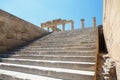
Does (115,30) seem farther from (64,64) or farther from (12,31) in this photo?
(12,31)

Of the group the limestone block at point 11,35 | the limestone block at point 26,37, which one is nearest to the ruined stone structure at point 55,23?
the limestone block at point 26,37

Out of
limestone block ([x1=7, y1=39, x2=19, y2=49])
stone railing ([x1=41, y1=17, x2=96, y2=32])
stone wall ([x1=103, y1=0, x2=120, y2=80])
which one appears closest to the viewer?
stone wall ([x1=103, y1=0, x2=120, y2=80])

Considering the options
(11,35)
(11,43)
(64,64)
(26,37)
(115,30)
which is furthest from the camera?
(26,37)

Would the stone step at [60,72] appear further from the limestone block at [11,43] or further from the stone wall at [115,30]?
the limestone block at [11,43]

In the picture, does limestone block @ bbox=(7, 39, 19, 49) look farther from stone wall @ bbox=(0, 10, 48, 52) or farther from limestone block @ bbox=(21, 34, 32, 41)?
limestone block @ bbox=(21, 34, 32, 41)

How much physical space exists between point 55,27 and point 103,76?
1450 cm

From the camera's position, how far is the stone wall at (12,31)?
18.6 feet

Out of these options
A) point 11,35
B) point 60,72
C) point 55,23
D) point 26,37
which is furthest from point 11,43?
point 55,23

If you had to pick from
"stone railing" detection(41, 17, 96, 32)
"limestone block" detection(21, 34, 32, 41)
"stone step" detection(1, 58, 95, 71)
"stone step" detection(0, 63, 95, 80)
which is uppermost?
"stone railing" detection(41, 17, 96, 32)

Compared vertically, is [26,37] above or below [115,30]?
above

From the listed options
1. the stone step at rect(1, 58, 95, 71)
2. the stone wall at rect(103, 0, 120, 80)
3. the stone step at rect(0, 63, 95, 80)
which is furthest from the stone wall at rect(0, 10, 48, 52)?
the stone wall at rect(103, 0, 120, 80)

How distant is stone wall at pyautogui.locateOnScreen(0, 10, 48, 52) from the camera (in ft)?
18.6

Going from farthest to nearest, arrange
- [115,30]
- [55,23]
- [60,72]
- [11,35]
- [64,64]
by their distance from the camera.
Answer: [55,23], [11,35], [64,64], [60,72], [115,30]

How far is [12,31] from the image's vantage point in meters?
6.14
